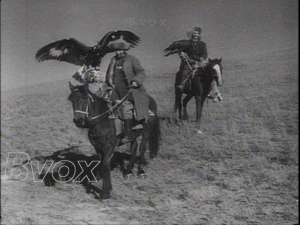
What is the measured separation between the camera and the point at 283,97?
3.86 meters

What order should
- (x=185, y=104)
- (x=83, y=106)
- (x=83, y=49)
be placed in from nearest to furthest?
(x=83, y=106), (x=185, y=104), (x=83, y=49)

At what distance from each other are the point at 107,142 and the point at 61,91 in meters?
1.00

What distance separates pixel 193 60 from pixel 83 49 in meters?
1.31

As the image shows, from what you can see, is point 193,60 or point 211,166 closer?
point 211,166

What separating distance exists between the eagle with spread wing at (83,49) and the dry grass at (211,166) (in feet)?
1.24

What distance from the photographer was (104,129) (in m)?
4.24

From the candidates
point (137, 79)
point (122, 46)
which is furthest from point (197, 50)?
point (122, 46)

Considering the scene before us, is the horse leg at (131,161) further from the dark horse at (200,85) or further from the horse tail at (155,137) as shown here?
the dark horse at (200,85)

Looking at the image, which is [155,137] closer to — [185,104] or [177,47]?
[185,104]

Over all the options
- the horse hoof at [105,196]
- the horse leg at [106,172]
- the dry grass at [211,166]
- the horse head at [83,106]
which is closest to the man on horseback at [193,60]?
the dry grass at [211,166]

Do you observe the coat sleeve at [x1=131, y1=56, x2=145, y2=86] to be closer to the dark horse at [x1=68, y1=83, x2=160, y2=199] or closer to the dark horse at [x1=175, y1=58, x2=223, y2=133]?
the dark horse at [x1=68, y1=83, x2=160, y2=199]

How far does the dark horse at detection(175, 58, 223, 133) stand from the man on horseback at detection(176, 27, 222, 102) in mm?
34

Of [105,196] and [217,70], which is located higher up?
[217,70]

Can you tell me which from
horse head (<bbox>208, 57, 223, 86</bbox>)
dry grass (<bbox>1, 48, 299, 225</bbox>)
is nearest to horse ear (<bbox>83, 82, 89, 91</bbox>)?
dry grass (<bbox>1, 48, 299, 225</bbox>)
